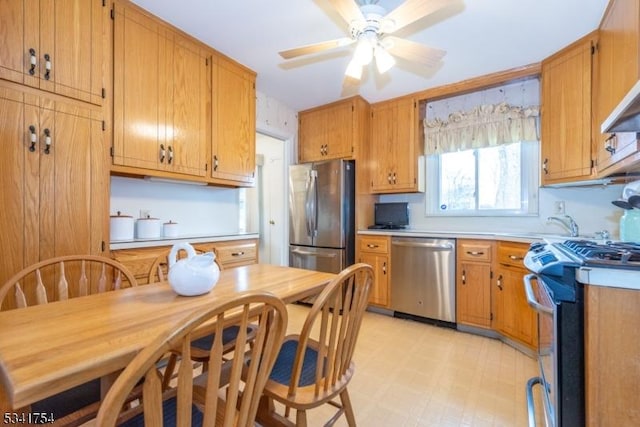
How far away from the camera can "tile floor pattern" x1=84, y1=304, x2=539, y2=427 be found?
1.58m

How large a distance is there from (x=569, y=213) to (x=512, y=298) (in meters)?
1.01

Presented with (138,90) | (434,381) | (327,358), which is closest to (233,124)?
(138,90)

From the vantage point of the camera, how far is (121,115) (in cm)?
190

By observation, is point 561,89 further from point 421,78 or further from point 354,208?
point 354,208

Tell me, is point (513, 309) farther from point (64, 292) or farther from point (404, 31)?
point (64, 292)

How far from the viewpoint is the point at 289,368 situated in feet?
3.92

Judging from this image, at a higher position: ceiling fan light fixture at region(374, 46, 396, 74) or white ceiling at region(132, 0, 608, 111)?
white ceiling at region(132, 0, 608, 111)

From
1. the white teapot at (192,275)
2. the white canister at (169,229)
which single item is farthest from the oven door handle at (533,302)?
the white canister at (169,229)

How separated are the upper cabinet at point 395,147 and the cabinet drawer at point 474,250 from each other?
34.6 inches

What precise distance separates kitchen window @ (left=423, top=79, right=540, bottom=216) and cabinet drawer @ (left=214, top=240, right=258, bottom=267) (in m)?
2.07

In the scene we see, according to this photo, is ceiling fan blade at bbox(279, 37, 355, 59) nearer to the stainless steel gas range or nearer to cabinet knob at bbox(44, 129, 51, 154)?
cabinet knob at bbox(44, 129, 51, 154)

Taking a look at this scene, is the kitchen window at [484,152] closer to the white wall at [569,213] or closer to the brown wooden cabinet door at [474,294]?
the white wall at [569,213]

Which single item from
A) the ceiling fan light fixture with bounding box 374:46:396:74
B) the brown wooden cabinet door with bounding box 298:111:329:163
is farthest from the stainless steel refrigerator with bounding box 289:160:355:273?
the ceiling fan light fixture with bounding box 374:46:396:74

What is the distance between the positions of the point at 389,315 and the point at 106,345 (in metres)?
2.84
